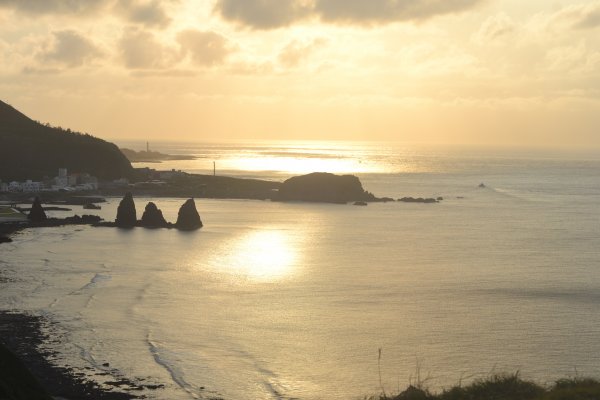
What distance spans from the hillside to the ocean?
6747 cm

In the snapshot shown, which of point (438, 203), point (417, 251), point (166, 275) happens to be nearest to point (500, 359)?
point (166, 275)

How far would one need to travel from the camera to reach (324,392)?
112 feet

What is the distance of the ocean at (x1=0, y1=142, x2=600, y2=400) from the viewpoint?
36719 mm

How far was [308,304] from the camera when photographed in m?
51.3

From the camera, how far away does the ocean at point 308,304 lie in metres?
36.7

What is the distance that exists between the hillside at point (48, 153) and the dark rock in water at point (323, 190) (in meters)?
37.2

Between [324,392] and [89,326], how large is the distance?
50.8 ft

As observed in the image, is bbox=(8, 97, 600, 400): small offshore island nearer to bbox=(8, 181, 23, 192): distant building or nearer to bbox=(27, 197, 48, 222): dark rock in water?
bbox=(27, 197, 48, 222): dark rock in water

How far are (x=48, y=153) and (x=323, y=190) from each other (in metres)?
58.3

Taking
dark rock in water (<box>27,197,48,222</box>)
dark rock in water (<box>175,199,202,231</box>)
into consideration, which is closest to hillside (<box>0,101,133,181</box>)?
dark rock in water (<box>27,197,48,222</box>)

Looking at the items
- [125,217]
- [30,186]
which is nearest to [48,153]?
[30,186]

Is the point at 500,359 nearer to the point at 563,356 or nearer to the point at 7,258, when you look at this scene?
the point at 563,356

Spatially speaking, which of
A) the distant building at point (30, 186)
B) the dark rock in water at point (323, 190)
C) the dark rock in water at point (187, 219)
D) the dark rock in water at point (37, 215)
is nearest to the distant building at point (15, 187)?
the distant building at point (30, 186)

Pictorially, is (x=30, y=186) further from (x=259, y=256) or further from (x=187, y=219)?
(x=259, y=256)
